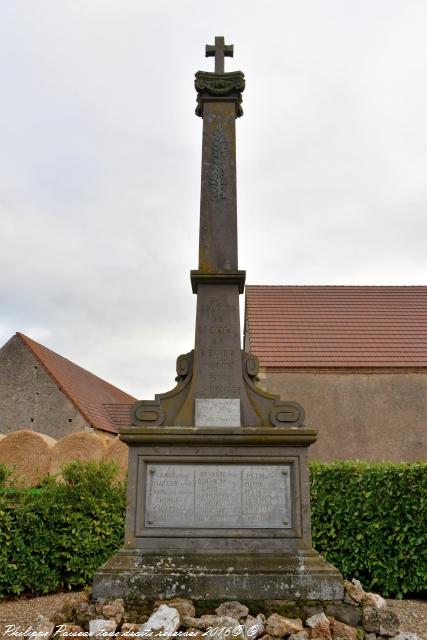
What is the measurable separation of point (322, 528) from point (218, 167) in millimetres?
5542

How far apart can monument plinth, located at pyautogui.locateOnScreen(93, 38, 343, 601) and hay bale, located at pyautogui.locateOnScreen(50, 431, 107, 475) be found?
9.12 metres

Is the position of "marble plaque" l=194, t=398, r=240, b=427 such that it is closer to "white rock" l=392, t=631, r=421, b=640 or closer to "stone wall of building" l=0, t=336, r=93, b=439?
"white rock" l=392, t=631, r=421, b=640

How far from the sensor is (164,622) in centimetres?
429

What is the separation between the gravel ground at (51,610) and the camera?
6.34 m

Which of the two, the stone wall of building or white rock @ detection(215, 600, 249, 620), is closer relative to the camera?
white rock @ detection(215, 600, 249, 620)

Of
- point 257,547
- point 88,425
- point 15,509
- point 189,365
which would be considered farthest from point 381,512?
point 88,425

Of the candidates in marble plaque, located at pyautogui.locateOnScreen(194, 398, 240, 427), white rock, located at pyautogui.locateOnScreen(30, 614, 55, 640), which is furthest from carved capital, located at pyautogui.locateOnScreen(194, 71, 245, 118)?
white rock, located at pyautogui.locateOnScreen(30, 614, 55, 640)

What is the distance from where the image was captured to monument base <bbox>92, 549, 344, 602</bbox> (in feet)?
15.8

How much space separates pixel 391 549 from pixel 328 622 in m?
4.03

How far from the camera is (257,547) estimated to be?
16.9 feet

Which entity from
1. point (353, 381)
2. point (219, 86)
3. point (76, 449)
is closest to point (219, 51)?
point (219, 86)

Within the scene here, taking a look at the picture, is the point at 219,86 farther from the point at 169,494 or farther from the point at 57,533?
the point at 57,533

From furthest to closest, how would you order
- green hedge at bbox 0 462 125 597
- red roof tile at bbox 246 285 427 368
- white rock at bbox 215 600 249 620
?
red roof tile at bbox 246 285 427 368 < green hedge at bbox 0 462 125 597 < white rock at bbox 215 600 249 620

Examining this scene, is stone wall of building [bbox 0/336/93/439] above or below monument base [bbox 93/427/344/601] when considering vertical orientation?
above
